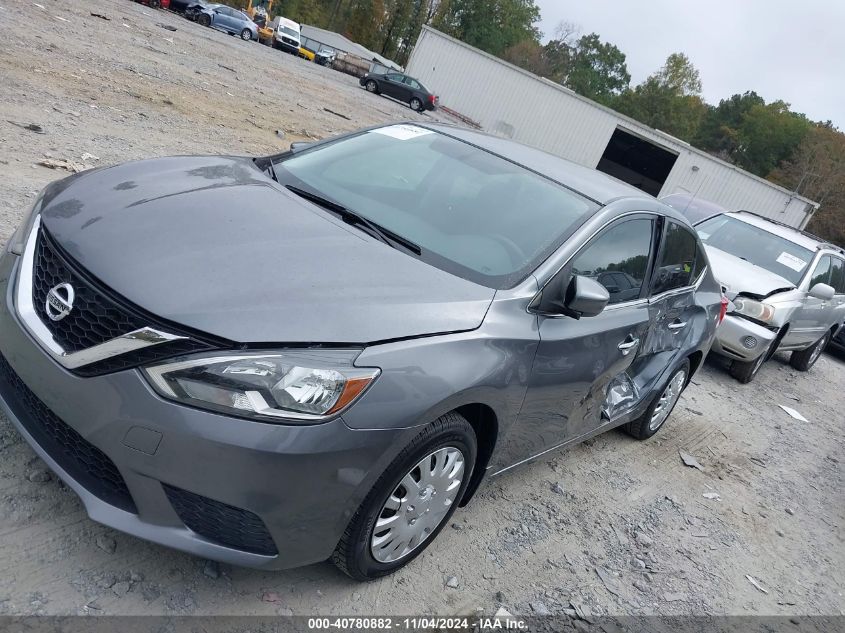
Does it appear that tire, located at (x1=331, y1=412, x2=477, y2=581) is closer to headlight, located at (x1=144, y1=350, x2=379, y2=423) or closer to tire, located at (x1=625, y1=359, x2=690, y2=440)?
headlight, located at (x1=144, y1=350, x2=379, y2=423)

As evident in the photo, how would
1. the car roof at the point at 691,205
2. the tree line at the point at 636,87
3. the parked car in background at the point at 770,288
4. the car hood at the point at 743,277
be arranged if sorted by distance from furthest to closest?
the tree line at the point at 636,87
the car roof at the point at 691,205
the car hood at the point at 743,277
the parked car in background at the point at 770,288

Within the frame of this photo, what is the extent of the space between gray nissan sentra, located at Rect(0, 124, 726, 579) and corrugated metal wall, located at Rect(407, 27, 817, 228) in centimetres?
3192

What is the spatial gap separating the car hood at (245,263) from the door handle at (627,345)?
1118 mm

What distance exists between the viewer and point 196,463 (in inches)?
83.2

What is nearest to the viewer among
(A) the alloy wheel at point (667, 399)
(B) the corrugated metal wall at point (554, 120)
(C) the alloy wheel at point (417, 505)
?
(C) the alloy wheel at point (417, 505)

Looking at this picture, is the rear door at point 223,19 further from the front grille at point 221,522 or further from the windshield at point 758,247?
the front grille at point 221,522

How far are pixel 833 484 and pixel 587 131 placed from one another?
32852 mm

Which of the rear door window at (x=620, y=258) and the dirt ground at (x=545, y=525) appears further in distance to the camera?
the rear door window at (x=620, y=258)

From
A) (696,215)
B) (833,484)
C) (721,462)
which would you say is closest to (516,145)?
(721,462)

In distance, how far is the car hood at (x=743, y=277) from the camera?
25.5ft

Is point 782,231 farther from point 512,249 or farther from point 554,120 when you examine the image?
point 554,120

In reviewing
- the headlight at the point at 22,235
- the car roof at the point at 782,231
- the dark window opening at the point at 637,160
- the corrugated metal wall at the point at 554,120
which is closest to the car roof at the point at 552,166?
Result: the headlight at the point at 22,235

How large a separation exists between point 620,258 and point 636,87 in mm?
99110

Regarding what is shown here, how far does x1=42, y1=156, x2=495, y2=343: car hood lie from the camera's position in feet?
7.45
